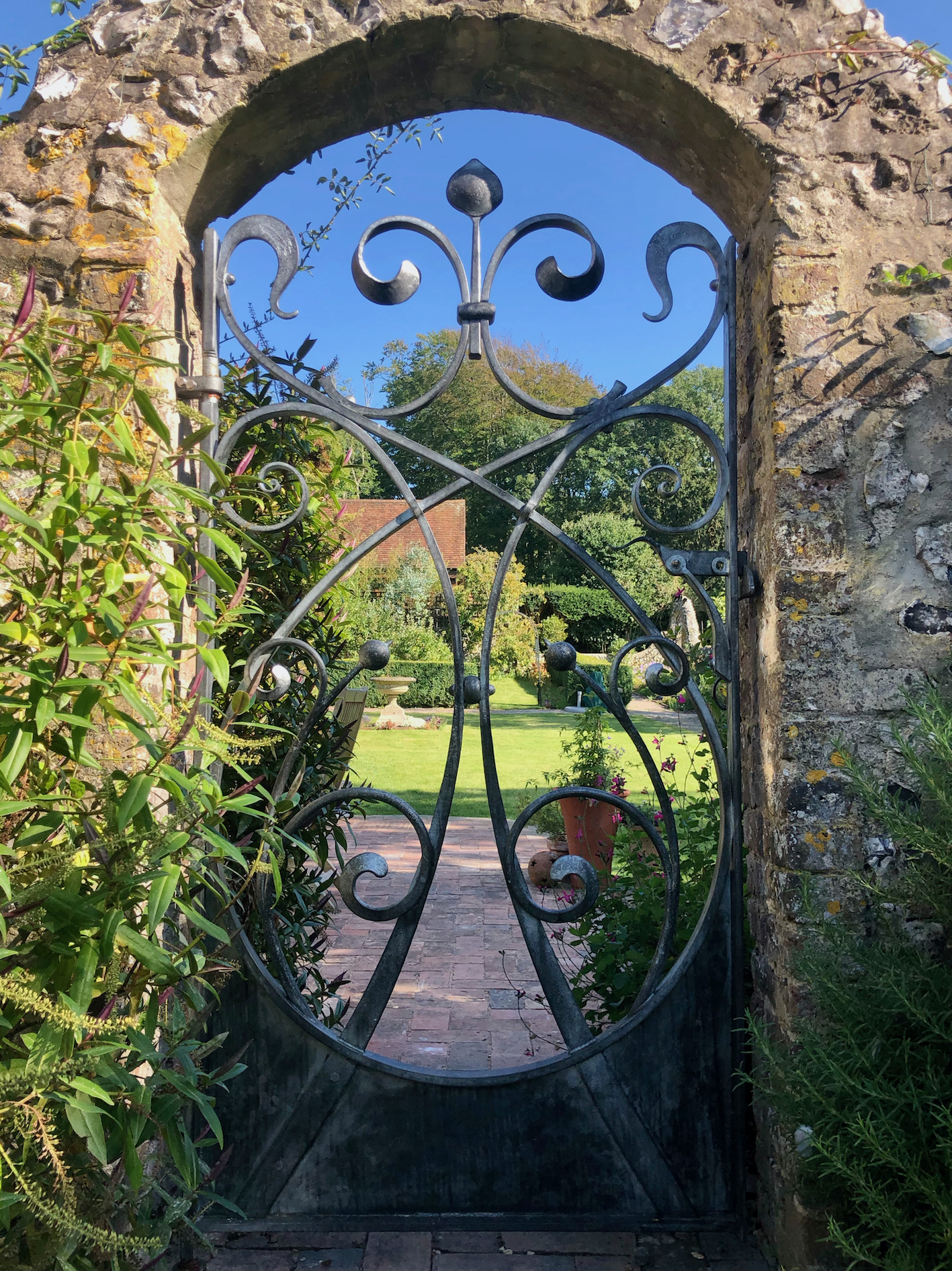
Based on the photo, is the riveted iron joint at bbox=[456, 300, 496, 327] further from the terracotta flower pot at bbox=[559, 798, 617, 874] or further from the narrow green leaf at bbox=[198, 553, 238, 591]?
the terracotta flower pot at bbox=[559, 798, 617, 874]

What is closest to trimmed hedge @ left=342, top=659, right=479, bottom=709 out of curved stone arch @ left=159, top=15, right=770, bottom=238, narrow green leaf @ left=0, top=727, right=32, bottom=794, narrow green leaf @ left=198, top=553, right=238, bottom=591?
curved stone arch @ left=159, top=15, right=770, bottom=238

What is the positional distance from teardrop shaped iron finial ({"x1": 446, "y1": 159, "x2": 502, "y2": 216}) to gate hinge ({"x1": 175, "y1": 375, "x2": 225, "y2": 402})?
Answer: 2.46 ft

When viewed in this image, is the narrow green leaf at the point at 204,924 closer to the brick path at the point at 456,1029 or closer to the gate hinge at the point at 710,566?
the brick path at the point at 456,1029

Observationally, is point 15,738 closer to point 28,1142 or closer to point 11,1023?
point 11,1023

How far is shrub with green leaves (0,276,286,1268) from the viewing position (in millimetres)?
1201

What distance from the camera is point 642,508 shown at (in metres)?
2.17

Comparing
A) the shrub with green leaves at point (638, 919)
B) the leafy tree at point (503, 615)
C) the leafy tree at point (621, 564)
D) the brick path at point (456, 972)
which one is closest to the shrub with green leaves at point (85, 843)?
the shrub with green leaves at point (638, 919)

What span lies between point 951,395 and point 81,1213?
2.30 metres

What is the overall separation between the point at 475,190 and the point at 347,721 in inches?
90.9

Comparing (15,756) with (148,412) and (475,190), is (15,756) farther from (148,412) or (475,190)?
(475,190)

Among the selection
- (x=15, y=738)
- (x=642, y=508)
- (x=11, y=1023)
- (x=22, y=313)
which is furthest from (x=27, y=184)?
(x=11, y=1023)

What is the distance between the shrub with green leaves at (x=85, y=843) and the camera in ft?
3.94

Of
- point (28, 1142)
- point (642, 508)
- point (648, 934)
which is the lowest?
point (648, 934)

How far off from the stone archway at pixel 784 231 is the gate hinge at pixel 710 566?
6 cm
